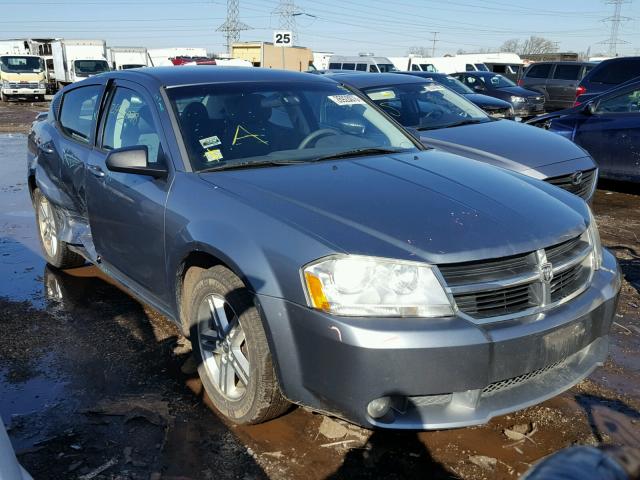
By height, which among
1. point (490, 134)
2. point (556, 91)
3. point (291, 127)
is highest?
point (291, 127)

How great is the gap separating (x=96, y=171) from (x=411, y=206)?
90.2 inches

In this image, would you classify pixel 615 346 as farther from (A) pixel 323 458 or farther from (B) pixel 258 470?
(B) pixel 258 470

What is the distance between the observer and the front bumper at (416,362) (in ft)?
7.75

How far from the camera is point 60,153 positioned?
4.72 metres

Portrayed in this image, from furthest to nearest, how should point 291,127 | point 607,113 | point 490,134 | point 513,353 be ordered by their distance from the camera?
point 607,113
point 490,134
point 291,127
point 513,353

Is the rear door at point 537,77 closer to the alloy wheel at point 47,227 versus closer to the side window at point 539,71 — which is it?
the side window at point 539,71

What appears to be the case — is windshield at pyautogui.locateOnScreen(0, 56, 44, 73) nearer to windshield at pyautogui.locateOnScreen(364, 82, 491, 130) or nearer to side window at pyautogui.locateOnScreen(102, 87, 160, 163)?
windshield at pyautogui.locateOnScreen(364, 82, 491, 130)

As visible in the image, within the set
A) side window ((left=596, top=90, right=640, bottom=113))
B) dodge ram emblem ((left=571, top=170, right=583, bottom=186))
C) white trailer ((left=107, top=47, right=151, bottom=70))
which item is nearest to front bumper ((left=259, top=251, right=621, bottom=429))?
dodge ram emblem ((left=571, top=170, right=583, bottom=186))

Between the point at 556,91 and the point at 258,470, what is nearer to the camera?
the point at 258,470

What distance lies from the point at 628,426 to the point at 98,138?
3.71m

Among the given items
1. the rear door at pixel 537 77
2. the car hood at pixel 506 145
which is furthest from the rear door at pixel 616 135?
the rear door at pixel 537 77

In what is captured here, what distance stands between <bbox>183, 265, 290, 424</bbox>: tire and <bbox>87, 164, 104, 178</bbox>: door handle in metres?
1.23

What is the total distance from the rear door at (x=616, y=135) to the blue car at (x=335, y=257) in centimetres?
527

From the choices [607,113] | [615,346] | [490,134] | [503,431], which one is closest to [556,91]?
[607,113]
